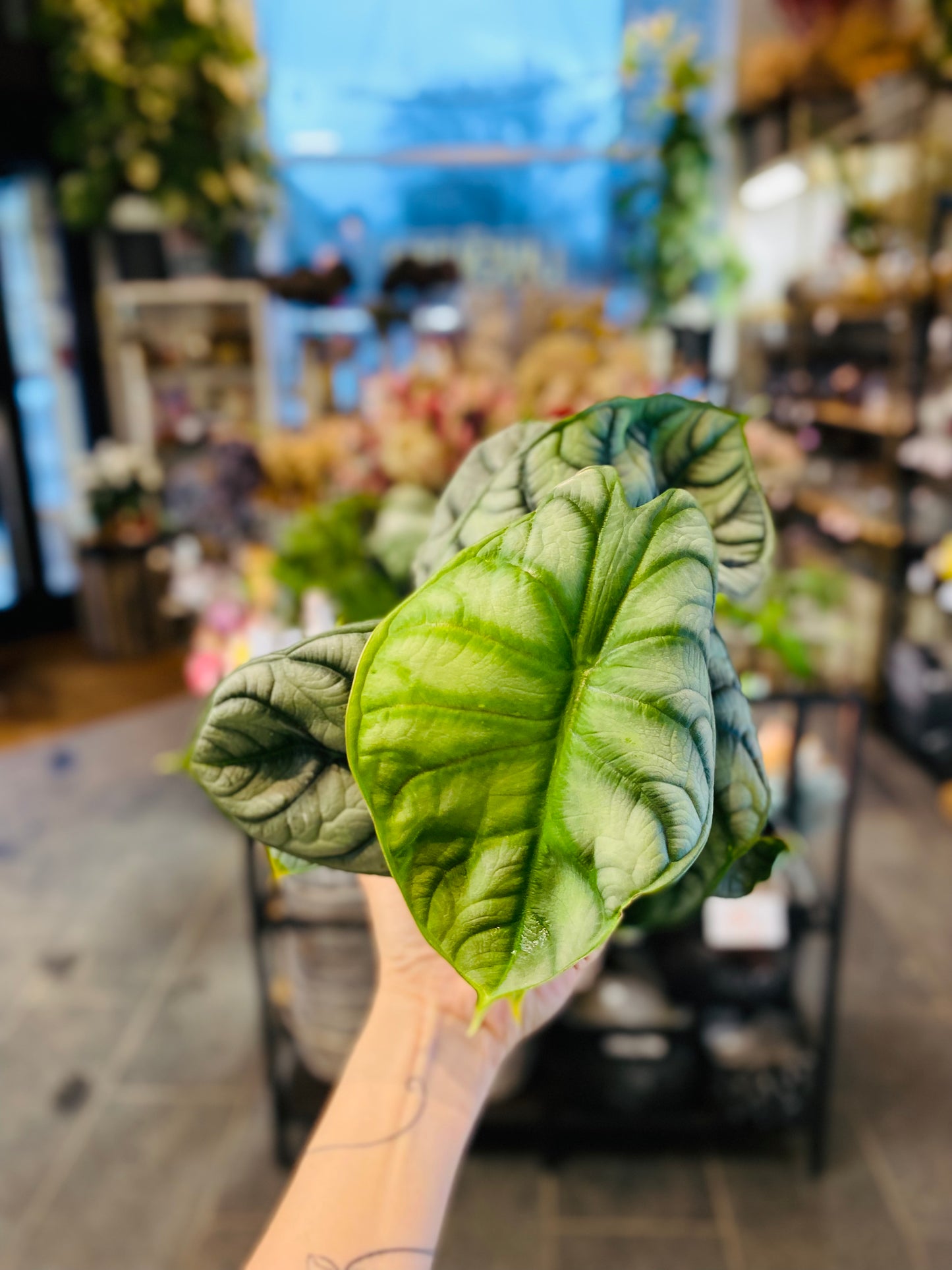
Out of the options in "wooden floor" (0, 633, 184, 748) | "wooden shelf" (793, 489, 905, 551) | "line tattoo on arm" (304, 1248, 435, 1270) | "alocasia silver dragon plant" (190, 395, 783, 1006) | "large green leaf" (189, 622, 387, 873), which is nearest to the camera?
"alocasia silver dragon plant" (190, 395, 783, 1006)

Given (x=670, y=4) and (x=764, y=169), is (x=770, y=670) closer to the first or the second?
(x=764, y=169)

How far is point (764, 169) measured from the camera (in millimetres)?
5133

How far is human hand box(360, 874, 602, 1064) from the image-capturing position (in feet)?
2.36

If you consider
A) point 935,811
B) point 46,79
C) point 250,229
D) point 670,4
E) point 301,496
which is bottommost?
point 935,811

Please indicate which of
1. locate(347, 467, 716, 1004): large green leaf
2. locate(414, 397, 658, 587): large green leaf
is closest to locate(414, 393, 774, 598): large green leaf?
locate(414, 397, 658, 587): large green leaf

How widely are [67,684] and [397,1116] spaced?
182 inches

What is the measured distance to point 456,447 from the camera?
5.99 feet

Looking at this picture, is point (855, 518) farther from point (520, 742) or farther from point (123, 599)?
point (520, 742)

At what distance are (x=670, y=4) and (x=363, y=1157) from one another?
6706mm

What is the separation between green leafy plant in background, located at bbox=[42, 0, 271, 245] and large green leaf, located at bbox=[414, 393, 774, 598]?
5.04m

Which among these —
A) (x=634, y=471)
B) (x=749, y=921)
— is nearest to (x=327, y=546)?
(x=749, y=921)

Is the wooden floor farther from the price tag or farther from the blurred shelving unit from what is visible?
the price tag

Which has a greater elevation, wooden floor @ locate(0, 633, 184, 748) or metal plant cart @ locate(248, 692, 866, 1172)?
metal plant cart @ locate(248, 692, 866, 1172)

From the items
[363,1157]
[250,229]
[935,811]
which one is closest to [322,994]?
[363,1157]
